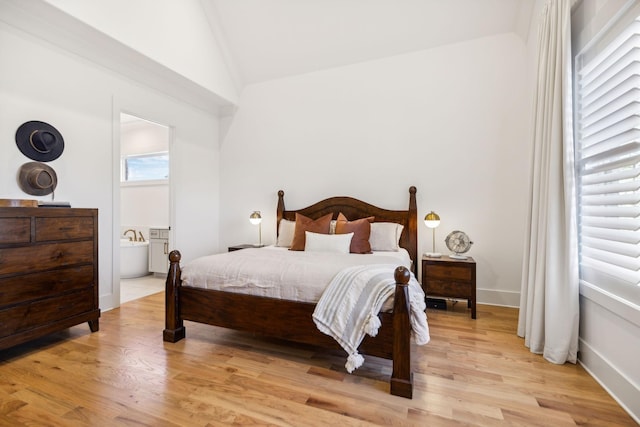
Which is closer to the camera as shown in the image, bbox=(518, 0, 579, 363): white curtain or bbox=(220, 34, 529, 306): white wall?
bbox=(518, 0, 579, 363): white curtain

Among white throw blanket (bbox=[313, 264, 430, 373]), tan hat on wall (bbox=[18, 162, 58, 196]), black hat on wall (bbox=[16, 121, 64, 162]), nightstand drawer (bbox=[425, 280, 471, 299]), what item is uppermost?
black hat on wall (bbox=[16, 121, 64, 162])

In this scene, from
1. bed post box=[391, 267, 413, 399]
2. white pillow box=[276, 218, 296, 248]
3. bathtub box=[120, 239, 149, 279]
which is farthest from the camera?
bathtub box=[120, 239, 149, 279]

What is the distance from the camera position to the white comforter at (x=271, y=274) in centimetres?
206

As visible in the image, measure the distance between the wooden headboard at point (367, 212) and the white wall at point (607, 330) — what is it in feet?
5.66

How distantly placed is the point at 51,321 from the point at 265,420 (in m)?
1.98

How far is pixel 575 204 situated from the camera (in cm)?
207

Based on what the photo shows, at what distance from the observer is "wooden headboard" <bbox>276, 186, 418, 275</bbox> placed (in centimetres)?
Result: 364

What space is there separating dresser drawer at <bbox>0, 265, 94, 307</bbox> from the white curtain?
11.9ft

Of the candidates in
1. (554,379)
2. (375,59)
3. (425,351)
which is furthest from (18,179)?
(554,379)

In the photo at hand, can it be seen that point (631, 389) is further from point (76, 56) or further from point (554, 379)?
point (76, 56)

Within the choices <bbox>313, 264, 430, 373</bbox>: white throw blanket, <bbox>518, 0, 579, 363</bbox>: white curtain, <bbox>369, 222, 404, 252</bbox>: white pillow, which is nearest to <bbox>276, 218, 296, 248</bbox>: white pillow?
<bbox>369, 222, 404, 252</bbox>: white pillow

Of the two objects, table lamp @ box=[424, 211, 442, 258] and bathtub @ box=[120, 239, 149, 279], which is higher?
table lamp @ box=[424, 211, 442, 258]

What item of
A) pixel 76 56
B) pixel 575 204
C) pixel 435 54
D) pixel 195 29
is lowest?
pixel 575 204

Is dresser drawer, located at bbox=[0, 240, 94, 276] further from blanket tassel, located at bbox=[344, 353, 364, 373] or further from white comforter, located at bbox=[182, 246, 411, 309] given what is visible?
blanket tassel, located at bbox=[344, 353, 364, 373]
